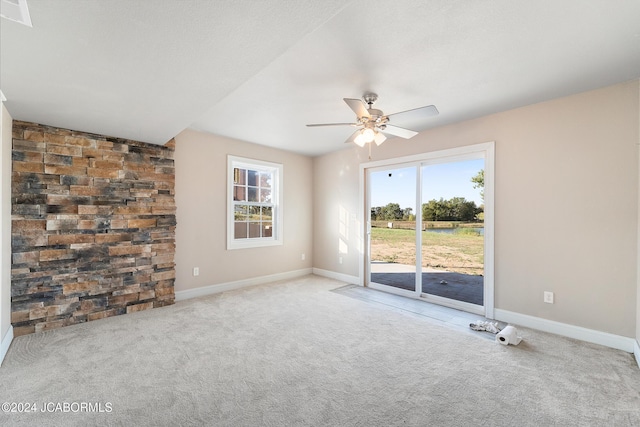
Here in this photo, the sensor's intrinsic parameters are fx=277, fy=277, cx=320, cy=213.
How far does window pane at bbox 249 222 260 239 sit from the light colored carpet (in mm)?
1954

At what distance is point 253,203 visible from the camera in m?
5.03

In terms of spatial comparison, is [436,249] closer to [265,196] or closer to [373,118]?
[373,118]

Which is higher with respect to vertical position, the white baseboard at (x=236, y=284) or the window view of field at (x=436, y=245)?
the window view of field at (x=436, y=245)

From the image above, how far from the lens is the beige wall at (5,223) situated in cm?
244

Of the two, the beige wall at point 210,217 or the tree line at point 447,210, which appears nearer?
the tree line at point 447,210

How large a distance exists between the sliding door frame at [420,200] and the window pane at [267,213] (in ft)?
5.52

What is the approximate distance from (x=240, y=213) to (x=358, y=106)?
312 cm

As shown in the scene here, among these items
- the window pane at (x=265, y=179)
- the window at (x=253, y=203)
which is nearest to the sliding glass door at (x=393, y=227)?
the window at (x=253, y=203)

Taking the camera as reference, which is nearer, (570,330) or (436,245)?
(570,330)

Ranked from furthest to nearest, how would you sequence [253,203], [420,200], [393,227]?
1. [253,203]
2. [393,227]
3. [420,200]

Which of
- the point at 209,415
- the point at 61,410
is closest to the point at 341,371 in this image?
the point at 209,415


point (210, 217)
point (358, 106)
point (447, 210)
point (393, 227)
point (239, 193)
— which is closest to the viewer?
point (358, 106)

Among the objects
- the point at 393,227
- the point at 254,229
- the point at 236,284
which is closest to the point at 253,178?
the point at 254,229

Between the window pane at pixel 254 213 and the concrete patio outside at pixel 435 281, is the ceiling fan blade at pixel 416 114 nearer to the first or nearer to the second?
the concrete patio outside at pixel 435 281
